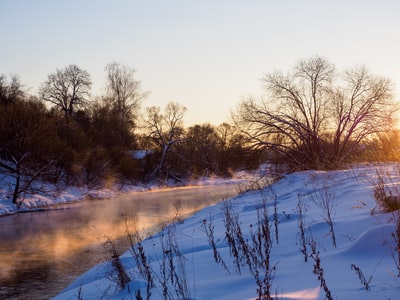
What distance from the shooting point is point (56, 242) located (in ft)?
41.7

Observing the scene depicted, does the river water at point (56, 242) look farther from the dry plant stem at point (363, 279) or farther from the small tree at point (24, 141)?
the small tree at point (24, 141)

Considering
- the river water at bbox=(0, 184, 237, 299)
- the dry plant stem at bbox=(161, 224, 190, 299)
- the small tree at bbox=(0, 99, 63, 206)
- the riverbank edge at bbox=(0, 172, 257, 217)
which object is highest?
the small tree at bbox=(0, 99, 63, 206)

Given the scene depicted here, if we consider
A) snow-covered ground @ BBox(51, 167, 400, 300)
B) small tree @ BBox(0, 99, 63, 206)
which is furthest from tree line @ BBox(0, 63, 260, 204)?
snow-covered ground @ BBox(51, 167, 400, 300)

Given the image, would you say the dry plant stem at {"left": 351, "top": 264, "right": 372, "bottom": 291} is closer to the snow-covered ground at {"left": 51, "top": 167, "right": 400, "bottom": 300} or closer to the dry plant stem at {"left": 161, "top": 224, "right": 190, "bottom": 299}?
the snow-covered ground at {"left": 51, "top": 167, "right": 400, "bottom": 300}

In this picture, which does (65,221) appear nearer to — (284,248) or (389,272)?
(284,248)

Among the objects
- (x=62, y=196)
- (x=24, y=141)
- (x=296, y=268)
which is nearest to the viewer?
(x=296, y=268)

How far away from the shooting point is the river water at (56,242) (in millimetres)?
8406

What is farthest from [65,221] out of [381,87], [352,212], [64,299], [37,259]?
[381,87]

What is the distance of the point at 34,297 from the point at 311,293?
5.39 meters

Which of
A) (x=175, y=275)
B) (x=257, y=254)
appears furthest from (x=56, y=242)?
(x=175, y=275)

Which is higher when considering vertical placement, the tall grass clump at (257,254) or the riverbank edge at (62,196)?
the riverbank edge at (62,196)

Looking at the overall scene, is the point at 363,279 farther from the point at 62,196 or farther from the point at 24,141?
the point at 62,196

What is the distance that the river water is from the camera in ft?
27.6

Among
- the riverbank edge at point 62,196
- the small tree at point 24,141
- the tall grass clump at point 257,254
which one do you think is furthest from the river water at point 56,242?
the small tree at point 24,141
